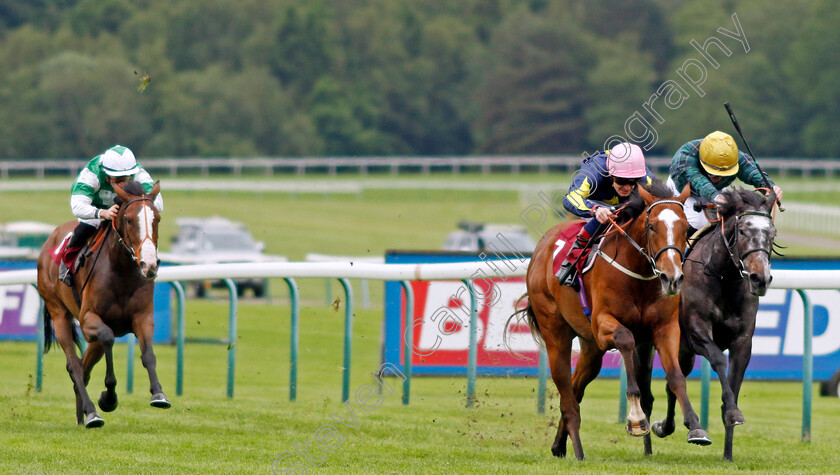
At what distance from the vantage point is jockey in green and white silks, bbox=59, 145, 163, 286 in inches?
298

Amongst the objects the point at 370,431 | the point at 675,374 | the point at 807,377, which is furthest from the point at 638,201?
the point at 370,431

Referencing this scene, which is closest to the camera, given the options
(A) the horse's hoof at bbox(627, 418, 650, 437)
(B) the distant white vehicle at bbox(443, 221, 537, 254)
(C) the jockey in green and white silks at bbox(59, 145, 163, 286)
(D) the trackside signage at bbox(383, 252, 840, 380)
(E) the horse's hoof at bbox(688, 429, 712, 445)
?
(E) the horse's hoof at bbox(688, 429, 712, 445)

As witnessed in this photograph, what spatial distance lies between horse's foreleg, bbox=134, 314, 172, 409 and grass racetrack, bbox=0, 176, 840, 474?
27 cm

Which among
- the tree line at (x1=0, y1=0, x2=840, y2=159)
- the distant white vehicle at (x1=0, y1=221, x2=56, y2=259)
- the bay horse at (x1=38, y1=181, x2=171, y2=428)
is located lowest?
the bay horse at (x1=38, y1=181, x2=171, y2=428)

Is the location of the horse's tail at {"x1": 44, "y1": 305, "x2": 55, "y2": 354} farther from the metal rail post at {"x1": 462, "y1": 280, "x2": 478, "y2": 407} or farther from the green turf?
the metal rail post at {"x1": 462, "y1": 280, "x2": 478, "y2": 407}

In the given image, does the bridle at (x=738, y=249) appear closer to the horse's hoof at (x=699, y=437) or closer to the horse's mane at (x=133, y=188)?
the horse's hoof at (x=699, y=437)

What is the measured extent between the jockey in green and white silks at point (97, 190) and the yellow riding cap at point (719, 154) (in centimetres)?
341

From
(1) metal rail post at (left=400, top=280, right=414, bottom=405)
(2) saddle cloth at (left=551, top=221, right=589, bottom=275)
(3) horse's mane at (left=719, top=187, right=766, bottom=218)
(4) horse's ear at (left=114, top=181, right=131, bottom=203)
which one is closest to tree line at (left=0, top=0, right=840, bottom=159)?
(1) metal rail post at (left=400, top=280, right=414, bottom=405)

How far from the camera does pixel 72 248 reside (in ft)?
25.6

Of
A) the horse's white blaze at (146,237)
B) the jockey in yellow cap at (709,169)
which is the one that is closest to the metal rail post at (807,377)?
the jockey in yellow cap at (709,169)

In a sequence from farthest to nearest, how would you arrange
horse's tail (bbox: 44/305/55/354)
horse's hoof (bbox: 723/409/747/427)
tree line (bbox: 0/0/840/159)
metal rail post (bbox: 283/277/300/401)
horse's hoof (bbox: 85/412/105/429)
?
1. tree line (bbox: 0/0/840/159)
2. metal rail post (bbox: 283/277/300/401)
3. horse's tail (bbox: 44/305/55/354)
4. horse's hoof (bbox: 85/412/105/429)
5. horse's hoof (bbox: 723/409/747/427)

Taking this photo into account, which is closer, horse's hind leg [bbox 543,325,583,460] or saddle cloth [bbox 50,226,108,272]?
horse's hind leg [bbox 543,325,583,460]

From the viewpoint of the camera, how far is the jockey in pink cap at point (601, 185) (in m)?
6.61

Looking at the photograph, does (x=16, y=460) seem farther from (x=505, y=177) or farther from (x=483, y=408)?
(x=505, y=177)
